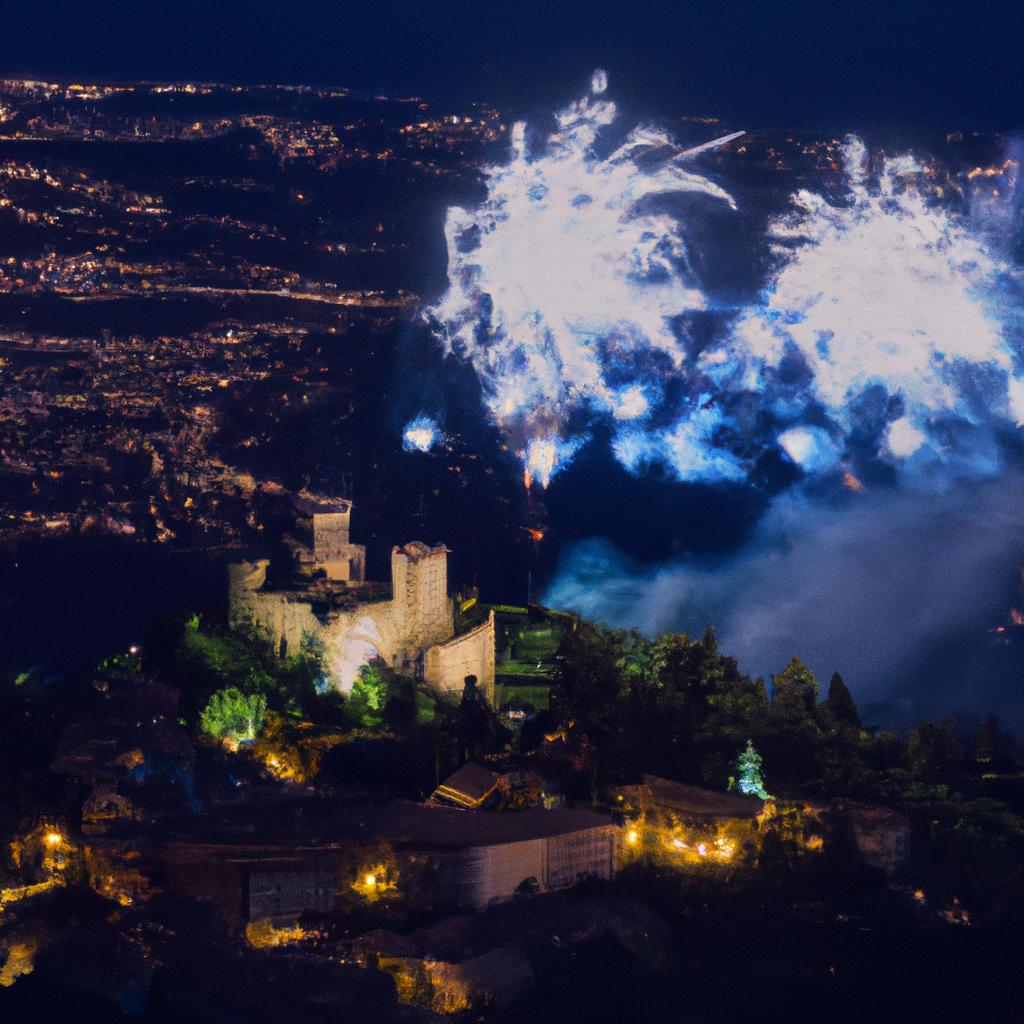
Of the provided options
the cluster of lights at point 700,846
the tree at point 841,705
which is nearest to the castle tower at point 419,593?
the cluster of lights at point 700,846

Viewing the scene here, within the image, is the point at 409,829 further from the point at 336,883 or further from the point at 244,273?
the point at 244,273

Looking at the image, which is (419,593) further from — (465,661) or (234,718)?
(234,718)

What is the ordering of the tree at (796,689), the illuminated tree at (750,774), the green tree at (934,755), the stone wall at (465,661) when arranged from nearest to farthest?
the illuminated tree at (750,774) < the green tree at (934,755) < the stone wall at (465,661) < the tree at (796,689)

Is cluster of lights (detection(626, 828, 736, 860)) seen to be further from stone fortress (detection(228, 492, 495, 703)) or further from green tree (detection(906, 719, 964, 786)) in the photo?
stone fortress (detection(228, 492, 495, 703))

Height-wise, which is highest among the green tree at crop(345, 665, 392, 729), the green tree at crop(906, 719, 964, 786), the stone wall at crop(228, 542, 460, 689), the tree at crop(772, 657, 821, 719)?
the stone wall at crop(228, 542, 460, 689)

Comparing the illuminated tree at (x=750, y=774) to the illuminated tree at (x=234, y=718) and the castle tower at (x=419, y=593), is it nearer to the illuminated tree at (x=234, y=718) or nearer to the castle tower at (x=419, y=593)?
the castle tower at (x=419, y=593)

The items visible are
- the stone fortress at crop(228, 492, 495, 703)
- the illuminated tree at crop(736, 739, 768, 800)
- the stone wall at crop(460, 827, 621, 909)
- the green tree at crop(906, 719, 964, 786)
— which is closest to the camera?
the stone wall at crop(460, 827, 621, 909)

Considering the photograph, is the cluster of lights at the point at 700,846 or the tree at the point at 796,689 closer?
the cluster of lights at the point at 700,846

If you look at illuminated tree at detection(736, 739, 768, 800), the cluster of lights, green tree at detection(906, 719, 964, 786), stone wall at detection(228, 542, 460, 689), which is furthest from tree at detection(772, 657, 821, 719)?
stone wall at detection(228, 542, 460, 689)

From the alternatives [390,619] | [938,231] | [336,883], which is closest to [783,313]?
[938,231]
